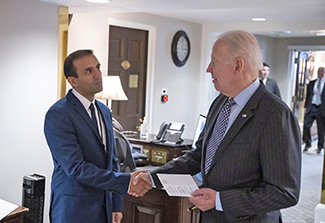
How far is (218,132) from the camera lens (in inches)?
70.7

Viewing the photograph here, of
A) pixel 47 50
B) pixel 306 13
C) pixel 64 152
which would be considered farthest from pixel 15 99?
pixel 306 13

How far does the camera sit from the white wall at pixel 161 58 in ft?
15.2

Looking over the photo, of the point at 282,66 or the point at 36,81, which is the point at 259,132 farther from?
the point at 282,66

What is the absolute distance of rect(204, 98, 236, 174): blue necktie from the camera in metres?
1.77

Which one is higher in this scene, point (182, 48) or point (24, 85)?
point (182, 48)

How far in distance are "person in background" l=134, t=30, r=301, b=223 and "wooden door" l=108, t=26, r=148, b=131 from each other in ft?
11.8

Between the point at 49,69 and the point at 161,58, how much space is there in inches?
107

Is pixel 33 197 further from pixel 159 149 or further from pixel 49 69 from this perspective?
pixel 159 149

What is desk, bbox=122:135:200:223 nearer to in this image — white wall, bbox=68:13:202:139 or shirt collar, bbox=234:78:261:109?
shirt collar, bbox=234:78:261:109

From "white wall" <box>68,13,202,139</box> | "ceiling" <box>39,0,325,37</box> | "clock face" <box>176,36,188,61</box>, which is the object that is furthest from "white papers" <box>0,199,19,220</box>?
"clock face" <box>176,36,188,61</box>

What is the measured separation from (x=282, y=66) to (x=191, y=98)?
331cm

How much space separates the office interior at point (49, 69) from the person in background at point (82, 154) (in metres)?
1.16

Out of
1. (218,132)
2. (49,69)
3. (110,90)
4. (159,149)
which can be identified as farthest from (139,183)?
(110,90)

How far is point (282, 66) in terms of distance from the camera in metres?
9.34
